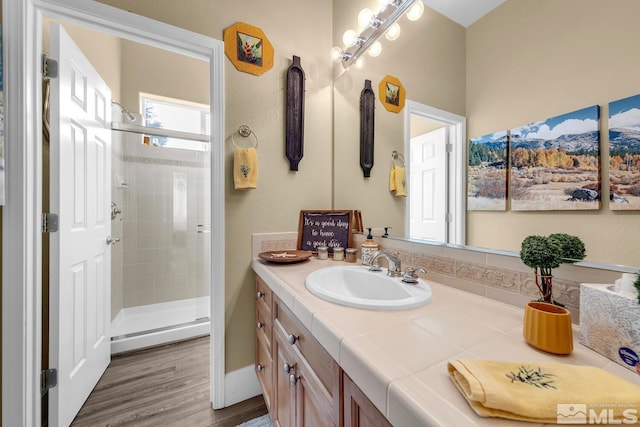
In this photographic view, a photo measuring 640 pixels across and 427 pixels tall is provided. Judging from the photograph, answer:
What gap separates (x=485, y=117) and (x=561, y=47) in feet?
0.75

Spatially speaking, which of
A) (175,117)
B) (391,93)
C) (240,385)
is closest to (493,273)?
(391,93)

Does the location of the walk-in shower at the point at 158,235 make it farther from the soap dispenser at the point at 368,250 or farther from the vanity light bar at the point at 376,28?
the vanity light bar at the point at 376,28

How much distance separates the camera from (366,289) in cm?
111

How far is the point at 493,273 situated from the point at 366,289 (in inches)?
19.1

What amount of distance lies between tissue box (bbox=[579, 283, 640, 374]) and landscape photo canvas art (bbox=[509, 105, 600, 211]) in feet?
0.72

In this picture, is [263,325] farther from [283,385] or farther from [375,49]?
A: [375,49]

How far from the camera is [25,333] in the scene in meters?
1.06

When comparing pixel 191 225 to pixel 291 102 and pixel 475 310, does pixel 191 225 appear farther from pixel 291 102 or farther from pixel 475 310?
pixel 475 310

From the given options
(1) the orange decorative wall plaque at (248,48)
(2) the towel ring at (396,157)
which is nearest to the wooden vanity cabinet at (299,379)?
(2) the towel ring at (396,157)

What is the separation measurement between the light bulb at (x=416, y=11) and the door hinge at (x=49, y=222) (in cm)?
193

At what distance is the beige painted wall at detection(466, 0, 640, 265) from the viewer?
56cm

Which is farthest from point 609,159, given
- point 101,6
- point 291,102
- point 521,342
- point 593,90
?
point 101,6

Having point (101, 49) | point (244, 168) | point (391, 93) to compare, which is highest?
point (101, 49)

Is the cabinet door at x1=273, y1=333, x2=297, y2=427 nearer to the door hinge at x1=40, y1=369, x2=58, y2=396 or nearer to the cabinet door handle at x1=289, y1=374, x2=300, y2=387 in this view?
the cabinet door handle at x1=289, y1=374, x2=300, y2=387
